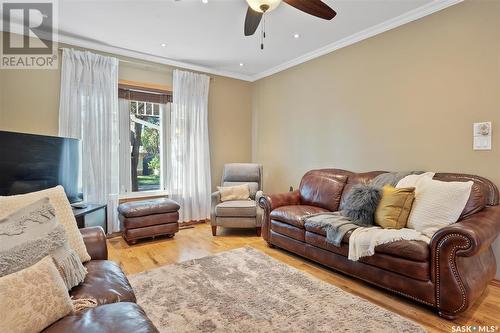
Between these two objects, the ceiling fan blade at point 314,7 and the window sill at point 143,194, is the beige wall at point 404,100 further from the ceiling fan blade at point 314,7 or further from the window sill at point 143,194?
the window sill at point 143,194

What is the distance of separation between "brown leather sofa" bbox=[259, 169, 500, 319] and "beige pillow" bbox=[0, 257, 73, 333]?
7.00 feet

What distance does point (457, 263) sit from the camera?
1844mm

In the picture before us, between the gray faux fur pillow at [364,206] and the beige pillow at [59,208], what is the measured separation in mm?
2245

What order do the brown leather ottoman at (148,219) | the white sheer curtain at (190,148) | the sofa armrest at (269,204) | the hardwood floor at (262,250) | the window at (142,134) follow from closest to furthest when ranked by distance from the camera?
the hardwood floor at (262,250)
the sofa armrest at (269,204)
the brown leather ottoman at (148,219)
the window at (142,134)
the white sheer curtain at (190,148)

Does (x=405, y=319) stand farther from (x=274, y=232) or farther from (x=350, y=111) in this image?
(x=350, y=111)

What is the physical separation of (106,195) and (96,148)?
2.22ft

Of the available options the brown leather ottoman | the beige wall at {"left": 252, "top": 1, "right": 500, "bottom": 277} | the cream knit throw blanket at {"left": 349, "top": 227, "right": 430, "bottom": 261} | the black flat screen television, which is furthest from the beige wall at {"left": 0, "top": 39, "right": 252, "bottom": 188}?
the cream knit throw blanket at {"left": 349, "top": 227, "right": 430, "bottom": 261}

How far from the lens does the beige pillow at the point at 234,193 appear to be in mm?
4164

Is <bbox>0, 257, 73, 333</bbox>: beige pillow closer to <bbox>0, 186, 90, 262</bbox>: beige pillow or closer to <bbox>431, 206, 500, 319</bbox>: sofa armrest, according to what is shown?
<bbox>0, 186, 90, 262</bbox>: beige pillow

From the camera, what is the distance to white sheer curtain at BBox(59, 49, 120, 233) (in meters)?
3.54

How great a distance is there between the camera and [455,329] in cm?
178

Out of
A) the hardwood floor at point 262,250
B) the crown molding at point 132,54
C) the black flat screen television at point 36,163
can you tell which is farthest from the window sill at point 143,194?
the crown molding at point 132,54

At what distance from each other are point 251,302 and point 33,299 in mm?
1474

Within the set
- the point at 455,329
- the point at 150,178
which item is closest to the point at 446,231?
the point at 455,329
